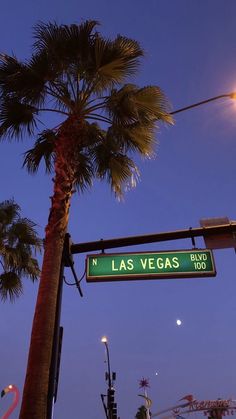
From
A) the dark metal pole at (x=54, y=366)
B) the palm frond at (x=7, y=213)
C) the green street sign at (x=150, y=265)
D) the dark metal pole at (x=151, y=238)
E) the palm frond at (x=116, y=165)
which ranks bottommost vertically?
the dark metal pole at (x=54, y=366)

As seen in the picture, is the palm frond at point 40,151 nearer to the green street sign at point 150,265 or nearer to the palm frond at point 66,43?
the palm frond at point 66,43

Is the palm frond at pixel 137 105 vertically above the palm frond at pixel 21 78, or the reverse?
the palm frond at pixel 21 78

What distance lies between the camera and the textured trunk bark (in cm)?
513

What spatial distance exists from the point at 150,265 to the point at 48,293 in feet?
5.47

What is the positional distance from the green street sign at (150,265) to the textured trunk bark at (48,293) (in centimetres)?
63

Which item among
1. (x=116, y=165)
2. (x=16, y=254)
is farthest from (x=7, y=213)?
(x=116, y=165)

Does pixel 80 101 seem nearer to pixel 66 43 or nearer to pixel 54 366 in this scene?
pixel 66 43

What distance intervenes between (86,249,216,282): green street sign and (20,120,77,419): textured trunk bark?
0.63m

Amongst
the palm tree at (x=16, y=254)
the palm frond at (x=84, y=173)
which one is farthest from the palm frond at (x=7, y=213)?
the palm frond at (x=84, y=173)

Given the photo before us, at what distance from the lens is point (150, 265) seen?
6.57 meters

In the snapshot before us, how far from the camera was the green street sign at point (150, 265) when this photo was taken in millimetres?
6469

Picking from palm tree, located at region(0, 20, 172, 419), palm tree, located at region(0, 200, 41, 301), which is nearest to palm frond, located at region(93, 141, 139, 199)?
palm tree, located at region(0, 20, 172, 419)

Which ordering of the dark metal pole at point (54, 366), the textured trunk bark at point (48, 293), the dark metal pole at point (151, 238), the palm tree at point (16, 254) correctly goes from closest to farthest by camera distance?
the textured trunk bark at point (48, 293)
the dark metal pole at point (54, 366)
the dark metal pole at point (151, 238)
the palm tree at point (16, 254)

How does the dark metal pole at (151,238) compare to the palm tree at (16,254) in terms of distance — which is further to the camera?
the palm tree at (16,254)
